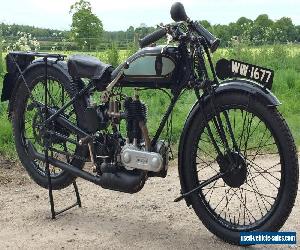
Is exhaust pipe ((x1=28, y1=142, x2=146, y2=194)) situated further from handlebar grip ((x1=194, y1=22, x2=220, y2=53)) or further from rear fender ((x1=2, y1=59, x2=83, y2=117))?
handlebar grip ((x1=194, y1=22, x2=220, y2=53))

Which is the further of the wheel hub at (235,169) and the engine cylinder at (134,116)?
the engine cylinder at (134,116)

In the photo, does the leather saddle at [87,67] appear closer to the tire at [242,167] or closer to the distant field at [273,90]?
the tire at [242,167]

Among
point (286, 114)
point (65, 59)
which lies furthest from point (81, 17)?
point (65, 59)

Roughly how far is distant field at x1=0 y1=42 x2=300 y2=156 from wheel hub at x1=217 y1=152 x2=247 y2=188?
131cm

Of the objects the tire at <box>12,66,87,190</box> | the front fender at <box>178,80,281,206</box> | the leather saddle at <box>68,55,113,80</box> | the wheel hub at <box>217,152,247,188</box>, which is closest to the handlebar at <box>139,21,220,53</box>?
the front fender at <box>178,80,281,206</box>

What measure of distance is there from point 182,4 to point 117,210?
187 cm

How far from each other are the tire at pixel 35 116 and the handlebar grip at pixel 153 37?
2.66 ft

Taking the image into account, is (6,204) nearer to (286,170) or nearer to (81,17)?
(286,170)

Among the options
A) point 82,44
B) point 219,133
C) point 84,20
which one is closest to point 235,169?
point 219,133

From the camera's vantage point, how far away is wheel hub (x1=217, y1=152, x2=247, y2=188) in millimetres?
4027

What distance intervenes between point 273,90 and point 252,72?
23.7 ft

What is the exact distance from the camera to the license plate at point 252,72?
389cm

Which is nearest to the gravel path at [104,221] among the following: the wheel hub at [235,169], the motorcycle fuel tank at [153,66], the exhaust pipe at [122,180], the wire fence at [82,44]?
the exhaust pipe at [122,180]

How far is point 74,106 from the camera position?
4.71 metres
